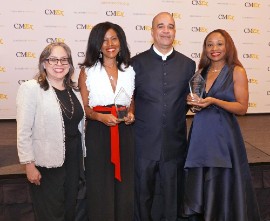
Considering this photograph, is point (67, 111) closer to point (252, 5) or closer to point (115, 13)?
point (115, 13)

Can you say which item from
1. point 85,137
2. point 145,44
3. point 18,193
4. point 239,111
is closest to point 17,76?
point 145,44

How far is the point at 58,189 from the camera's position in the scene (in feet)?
6.62

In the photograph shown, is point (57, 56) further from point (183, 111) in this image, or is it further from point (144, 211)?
point (144, 211)

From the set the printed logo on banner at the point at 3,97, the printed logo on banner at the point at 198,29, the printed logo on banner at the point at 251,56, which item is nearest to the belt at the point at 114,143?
the printed logo on banner at the point at 3,97

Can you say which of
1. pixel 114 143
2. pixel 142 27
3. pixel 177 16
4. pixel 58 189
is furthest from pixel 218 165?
pixel 177 16

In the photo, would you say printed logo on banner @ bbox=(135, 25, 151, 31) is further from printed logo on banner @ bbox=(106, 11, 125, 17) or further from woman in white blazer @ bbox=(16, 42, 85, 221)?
woman in white blazer @ bbox=(16, 42, 85, 221)

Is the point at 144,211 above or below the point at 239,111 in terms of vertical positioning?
below

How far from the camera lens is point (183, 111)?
250 centimetres

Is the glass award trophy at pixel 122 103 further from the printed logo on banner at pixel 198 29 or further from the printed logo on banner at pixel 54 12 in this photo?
the printed logo on banner at pixel 198 29

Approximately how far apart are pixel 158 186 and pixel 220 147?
0.57 metres

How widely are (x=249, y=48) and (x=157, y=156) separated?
389 cm

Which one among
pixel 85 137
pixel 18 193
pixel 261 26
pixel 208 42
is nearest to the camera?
pixel 85 137

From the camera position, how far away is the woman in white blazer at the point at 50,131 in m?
1.90

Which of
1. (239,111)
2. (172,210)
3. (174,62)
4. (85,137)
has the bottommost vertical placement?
(172,210)
